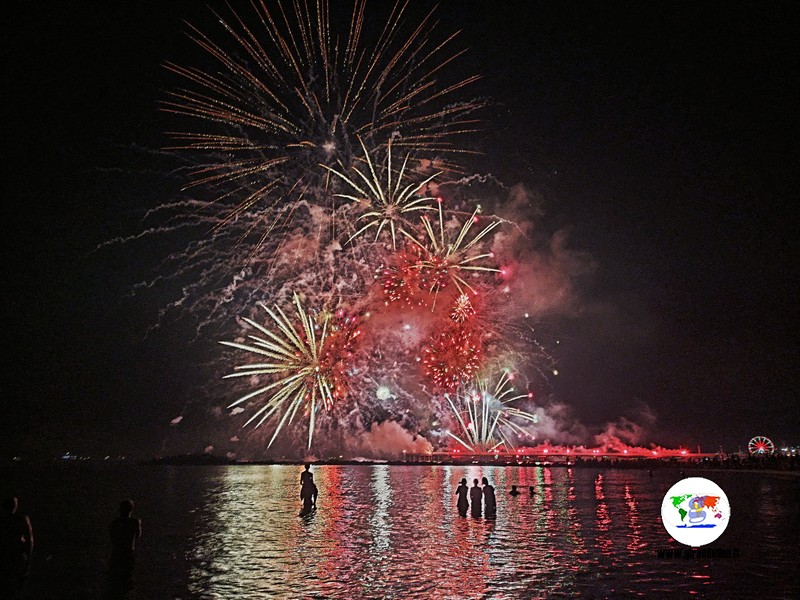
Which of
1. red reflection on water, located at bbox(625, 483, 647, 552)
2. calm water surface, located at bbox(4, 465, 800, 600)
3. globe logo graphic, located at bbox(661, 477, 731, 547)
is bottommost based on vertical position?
calm water surface, located at bbox(4, 465, 800, 600)

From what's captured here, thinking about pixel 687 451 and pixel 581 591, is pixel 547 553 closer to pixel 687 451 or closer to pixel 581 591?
pixel 581 591

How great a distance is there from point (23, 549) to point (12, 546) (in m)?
0.22

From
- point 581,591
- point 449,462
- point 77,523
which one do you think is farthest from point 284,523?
point 449,462

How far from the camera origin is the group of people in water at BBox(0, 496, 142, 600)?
10555 mm

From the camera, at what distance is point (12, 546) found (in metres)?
10.5

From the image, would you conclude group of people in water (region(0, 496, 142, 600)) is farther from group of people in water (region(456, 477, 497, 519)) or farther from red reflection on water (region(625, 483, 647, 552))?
group of people in water (region(456, 477, 497, 519))

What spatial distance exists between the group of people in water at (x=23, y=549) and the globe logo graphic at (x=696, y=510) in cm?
912

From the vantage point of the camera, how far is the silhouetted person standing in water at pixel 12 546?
34.5 feet

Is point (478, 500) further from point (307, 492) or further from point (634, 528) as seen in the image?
point (307, 492)

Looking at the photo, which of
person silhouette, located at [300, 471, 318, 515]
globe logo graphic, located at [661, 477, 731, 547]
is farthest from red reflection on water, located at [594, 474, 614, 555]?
person silhouette, located at [300, 471, 318, 515]

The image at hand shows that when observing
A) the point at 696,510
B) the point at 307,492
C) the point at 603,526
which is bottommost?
the point at 603,526

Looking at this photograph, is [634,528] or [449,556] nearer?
[449,556]

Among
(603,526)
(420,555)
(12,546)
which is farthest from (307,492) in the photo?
(12,546)

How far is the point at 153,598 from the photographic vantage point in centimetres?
1057
